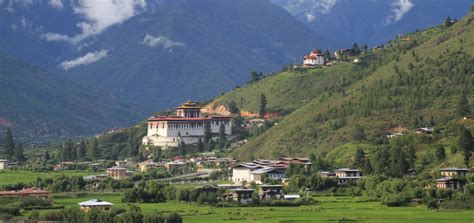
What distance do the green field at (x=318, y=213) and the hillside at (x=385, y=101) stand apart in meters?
36.4

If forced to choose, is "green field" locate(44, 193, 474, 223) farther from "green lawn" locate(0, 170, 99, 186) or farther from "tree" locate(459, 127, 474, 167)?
"green lawn" locate(0, 170, 99, 186)

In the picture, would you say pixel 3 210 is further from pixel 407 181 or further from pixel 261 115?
pixel 261 115

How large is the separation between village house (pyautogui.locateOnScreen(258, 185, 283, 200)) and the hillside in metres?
29.3

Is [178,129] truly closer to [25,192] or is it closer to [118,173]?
[118,173]

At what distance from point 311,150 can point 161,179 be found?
18.3 meters

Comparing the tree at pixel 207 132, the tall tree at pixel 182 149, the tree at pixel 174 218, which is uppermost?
the tree at pixel 207 132

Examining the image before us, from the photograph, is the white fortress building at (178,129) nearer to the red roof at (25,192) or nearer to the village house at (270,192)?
the red roof at (25,192)

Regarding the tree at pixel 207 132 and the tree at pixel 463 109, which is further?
the tree at pixel 207 132

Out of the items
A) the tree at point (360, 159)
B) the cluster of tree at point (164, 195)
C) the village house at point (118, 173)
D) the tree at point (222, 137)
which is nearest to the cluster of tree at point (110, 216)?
the cluster of tree at point (164, 195)

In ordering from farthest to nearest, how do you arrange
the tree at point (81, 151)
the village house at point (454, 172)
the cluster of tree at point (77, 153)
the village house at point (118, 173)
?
the tree at point (81, 151), the cluster of tree at point (77, 153), the village house at point (118, 173), the village house at point (454, 172)

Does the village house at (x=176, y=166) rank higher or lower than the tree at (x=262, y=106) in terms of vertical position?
lower

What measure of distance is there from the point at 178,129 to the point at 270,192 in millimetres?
64741

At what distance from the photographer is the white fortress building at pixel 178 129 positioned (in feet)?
623

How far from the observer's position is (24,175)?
534ft
